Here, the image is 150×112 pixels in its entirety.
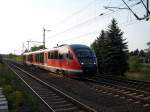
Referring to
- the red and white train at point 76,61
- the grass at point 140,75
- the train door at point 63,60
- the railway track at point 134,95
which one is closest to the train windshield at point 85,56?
the red and white train at point 76,61

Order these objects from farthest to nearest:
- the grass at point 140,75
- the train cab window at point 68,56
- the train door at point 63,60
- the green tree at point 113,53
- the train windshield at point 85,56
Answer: the green tree at point 113,53 < the grass at point 140,75 < the train door at point 63,60 < the train cab window at point 68,56 < the train windshield at point 85,56

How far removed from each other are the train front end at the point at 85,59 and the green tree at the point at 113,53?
1564 cm

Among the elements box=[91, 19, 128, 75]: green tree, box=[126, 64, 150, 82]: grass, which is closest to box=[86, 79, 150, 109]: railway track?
box=[126, 64, 150, 82]: grass

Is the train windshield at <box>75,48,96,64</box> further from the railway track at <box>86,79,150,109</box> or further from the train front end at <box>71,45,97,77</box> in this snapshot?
the railway track at <box>86,79,150,109</box>

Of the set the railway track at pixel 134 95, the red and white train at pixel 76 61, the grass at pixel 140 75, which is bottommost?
the grass at pixel 140 75

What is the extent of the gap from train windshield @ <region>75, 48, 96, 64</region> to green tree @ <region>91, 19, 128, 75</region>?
51.0ft

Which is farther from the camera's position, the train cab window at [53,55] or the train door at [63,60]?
the train cab window at [53,55]

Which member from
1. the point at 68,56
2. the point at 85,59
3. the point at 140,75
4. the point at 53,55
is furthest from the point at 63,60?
the point at 140,75

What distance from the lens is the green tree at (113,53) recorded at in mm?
39812

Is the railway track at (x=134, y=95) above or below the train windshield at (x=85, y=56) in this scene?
below

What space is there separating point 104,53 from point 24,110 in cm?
3003

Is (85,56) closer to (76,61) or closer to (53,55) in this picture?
(76,61)

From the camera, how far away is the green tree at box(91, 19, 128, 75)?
39812mm

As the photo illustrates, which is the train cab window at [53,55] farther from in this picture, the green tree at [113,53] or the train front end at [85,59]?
the green tree at [113,53]
